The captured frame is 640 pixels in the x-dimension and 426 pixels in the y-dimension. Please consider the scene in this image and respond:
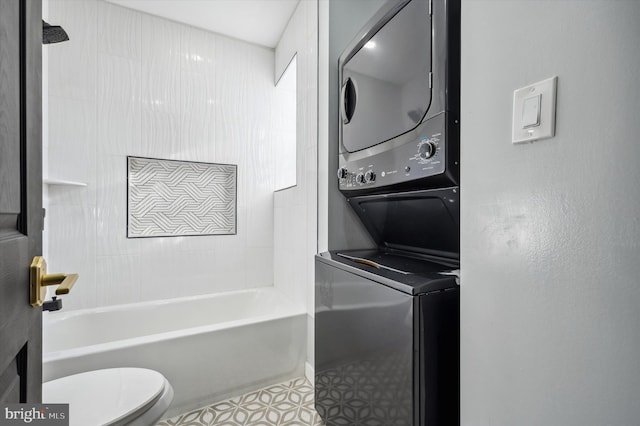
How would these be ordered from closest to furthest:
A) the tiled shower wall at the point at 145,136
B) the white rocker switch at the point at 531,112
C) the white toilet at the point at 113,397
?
the white rocker switch at the point at 531,112
the white toilet at the point at 113,397
the tiled shower wall at the point at 145,136

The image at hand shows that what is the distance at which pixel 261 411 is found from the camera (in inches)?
68.9

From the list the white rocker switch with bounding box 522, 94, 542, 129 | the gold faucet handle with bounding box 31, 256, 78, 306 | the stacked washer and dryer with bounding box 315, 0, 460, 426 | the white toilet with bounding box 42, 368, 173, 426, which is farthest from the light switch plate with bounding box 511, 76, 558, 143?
the white toilet with bounding box 42, 368, 173, 426

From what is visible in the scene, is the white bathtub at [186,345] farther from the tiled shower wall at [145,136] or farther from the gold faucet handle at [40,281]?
the gold faucet handle at [40,281]

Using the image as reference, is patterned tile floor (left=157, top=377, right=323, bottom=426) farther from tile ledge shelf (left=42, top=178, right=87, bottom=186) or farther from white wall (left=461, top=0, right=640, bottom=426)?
tile ledge shelf (left=42, top=178, right=87, bottom=186)

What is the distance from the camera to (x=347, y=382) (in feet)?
4.02

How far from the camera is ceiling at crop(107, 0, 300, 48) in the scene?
2.26 metres

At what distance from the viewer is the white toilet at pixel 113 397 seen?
1.05 m

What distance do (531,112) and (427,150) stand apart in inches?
11.9

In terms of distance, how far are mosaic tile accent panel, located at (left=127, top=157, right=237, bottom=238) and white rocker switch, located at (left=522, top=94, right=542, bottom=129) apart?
2483mm

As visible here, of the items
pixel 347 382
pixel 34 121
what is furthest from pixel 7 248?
pixel 347 382

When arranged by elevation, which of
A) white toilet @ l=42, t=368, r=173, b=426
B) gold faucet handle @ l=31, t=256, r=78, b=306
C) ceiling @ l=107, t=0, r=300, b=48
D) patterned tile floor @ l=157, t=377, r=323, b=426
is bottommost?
patterned tile floor @ l=157, t=377, r=323, b=426

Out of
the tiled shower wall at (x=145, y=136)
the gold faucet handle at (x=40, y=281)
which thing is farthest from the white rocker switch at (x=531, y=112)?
the tiled shower wall at (x=145, y=136)

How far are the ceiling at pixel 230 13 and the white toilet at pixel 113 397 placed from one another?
2.62 meters

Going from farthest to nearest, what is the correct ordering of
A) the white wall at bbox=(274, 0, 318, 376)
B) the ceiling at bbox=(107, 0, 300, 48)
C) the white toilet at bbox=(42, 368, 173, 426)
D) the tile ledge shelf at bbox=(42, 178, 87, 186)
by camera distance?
1. the ceiling at bbox=(107, 0, 300, 48)
2. the white wall at bbox=(274, 0, 318, 376)
3. the tile ledge shelf at bbox=(42, 178, 87, 186)
4. the white toilet at bbox=(42, 368, 173, 426)
